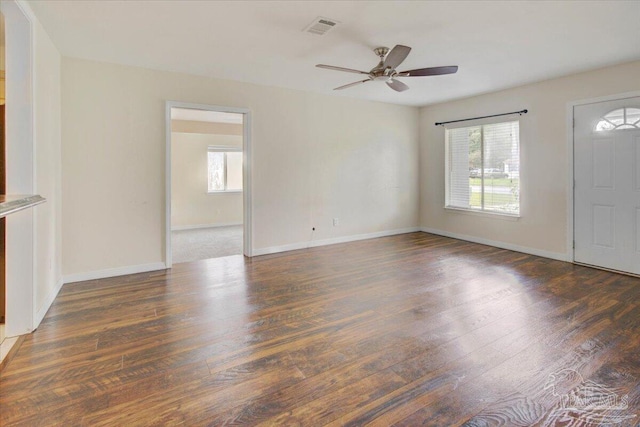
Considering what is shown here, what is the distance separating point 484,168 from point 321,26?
13.3ft

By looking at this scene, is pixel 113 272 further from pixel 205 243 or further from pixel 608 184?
pixel 608 184

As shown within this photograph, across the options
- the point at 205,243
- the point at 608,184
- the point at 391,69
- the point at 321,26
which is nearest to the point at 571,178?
the point at 608,184

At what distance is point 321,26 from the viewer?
9.87ft

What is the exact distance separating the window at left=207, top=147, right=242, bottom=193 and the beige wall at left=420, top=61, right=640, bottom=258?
5.45 metres

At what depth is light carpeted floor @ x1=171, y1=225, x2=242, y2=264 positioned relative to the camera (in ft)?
17.3

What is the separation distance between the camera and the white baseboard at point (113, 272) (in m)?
3.86

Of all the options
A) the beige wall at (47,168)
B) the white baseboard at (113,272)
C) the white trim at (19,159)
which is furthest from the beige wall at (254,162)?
the white trim at (19,159)

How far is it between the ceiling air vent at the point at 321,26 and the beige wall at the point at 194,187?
5.67 m

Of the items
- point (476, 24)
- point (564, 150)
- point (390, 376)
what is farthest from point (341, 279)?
point (564, 150)

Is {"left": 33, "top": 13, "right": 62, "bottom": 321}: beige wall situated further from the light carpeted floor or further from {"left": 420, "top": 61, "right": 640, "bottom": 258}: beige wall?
{"left": 420, "top": 61, "right": 640, "bottom": 258}: beige wall

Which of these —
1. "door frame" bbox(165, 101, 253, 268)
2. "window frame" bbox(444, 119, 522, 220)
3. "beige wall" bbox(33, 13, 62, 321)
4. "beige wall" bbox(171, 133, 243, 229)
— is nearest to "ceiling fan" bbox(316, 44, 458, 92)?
"door frame" bbox(165, 101, 253, 268)

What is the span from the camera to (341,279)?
13.0 ft

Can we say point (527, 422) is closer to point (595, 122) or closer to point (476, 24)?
point (476, 24)

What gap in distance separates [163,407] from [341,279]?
8.02ft
